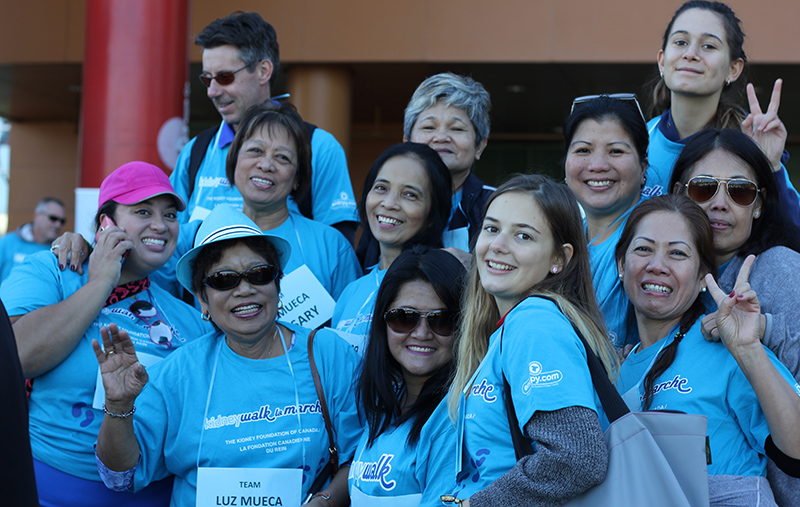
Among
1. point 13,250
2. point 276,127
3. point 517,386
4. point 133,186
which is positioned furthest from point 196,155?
point 13,250

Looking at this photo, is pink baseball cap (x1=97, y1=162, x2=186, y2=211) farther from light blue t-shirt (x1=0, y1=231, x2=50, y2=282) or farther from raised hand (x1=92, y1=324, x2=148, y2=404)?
light blue t-shirt (x1=0, y1=231, x2=50, y2=282)

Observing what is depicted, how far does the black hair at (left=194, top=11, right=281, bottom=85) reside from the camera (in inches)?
163

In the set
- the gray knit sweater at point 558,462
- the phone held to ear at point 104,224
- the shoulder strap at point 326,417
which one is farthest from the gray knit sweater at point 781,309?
the phone held to ear at point 104,224

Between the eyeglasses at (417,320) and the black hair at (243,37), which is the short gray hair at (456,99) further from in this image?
the eyeglasses at (417,320)

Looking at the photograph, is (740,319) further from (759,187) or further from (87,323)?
(87,323)

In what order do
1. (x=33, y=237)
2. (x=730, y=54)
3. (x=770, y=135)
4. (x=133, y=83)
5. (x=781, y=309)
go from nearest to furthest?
(x=781, y=309) → (x=770, y=135) → (x=730, y=54) → (x=133, y=83) → (x=33, y=237)

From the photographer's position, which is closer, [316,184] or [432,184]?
[432,184]

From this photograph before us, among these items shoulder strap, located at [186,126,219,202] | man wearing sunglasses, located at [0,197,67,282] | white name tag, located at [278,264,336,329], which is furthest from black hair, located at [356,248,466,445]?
man wearing sunglasses, located at [0,197,67,282]

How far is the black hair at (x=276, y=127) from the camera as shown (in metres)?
3.65

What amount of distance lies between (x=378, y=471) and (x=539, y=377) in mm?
849

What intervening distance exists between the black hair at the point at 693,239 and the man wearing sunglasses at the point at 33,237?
804 cm

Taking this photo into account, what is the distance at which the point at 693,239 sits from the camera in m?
2.61

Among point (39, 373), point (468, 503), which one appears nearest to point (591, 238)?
point (468, 503)

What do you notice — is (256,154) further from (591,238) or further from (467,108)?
(591,238)
